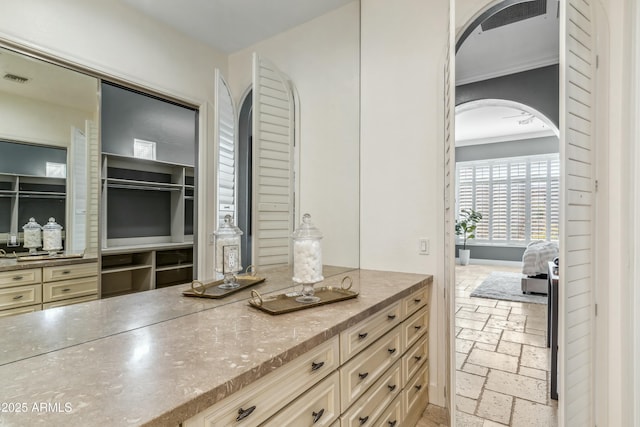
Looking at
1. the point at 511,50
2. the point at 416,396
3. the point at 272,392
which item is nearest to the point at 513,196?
the point at 511,50

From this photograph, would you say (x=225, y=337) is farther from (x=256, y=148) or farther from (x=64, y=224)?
(x=256, y=148)

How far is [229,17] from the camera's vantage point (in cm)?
146

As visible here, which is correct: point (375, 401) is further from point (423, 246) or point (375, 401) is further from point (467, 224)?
point (467, 224)

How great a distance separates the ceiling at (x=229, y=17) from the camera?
1.24m

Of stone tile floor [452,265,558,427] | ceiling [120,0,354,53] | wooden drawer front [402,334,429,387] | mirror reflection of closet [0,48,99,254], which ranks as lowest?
stone tile floor [452,265,558,427]

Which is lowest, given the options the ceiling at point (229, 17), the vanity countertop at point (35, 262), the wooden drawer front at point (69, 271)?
the wooden drawer front at point (69, 271)

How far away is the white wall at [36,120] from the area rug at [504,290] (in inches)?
211

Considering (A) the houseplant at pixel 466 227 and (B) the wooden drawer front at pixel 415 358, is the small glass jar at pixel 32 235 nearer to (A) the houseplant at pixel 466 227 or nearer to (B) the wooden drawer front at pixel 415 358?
(B) the wooden drawer front at pixel 415 358

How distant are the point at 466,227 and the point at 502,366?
5.55 m

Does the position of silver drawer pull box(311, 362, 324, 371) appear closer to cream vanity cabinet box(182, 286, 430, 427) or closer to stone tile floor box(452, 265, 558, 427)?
cream vanity cabinet box(182, 286, 430, 427)

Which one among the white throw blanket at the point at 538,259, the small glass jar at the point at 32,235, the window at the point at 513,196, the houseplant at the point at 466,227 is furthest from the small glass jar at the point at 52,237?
the window at the point at 513,196

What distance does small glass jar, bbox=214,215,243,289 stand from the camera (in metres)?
1.43

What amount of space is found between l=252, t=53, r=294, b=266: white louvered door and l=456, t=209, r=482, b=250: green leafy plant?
690 cm

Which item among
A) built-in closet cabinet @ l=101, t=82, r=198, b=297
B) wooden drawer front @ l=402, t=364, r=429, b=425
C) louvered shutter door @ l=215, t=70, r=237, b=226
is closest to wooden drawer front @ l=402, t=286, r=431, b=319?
wooden drawer front @ l=402, t=364, r=429, b=425
